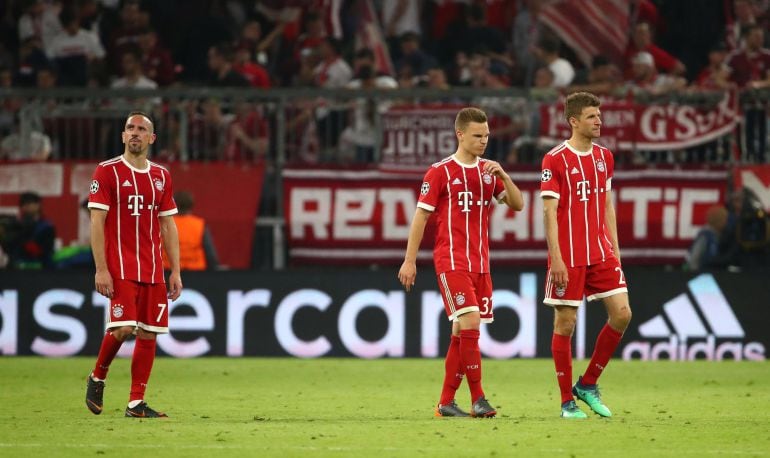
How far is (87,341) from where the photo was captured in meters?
17.0

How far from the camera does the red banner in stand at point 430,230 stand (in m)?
18.2

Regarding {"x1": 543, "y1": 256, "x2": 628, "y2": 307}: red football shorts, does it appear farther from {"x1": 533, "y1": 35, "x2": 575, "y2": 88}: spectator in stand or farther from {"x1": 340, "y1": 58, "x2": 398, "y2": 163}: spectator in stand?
{"x1": 533, "y1": 35, "x2": 575, "y2": 88}: spectator in stand

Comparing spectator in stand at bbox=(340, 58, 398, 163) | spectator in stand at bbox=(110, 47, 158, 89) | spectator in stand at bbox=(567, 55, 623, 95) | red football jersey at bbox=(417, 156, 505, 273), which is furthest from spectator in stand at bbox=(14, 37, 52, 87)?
red football jersey at bbox=(417, 156, 505, 273)

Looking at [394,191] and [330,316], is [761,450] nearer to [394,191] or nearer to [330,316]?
[330,316]

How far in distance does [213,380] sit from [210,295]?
273 cm

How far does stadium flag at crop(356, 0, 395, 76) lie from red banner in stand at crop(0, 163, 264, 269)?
3.10 metres

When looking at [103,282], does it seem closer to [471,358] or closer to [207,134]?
[471,358]

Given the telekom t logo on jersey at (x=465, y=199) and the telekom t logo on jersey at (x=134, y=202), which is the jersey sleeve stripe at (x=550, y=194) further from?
the telekom t logo on jersey at (x=134, y=202)

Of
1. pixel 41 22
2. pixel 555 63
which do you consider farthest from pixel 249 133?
pixel 41 22

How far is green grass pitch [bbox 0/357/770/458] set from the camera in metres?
8.80

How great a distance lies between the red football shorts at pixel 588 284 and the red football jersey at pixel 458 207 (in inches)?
21.1

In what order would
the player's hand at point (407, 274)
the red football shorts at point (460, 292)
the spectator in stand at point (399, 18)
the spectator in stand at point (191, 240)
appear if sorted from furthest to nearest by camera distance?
the spectator in stand at point (399, 18), the spectator in stand at point (191, 240), the red football shorts at point (460, 292), the player's hand at point (407, 274)

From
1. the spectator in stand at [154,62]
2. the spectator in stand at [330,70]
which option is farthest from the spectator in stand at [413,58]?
the spectator in stand at [154,62]

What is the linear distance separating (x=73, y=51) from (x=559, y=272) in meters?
12.3
